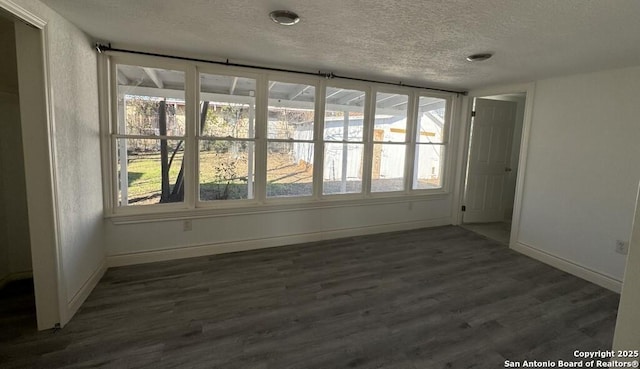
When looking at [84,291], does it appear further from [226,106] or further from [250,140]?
[226,106]

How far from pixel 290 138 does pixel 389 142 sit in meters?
1.53

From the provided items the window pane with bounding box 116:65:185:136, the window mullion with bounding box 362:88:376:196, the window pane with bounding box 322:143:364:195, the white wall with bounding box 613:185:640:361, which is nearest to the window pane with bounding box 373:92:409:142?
the window mullion with bounding box 362:88:376:196

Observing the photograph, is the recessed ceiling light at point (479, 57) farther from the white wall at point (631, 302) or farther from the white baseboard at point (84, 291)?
the white baseboard at point (84, 291)

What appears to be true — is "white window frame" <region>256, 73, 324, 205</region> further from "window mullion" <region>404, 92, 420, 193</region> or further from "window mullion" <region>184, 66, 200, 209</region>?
"window mullion" <region>404, 92, 420, 193</region>

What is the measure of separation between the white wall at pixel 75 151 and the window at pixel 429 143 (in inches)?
158

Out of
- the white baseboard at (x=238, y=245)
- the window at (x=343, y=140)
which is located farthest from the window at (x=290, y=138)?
the white baseboard at (x=238, y=245)

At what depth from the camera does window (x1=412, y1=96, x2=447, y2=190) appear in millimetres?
4628

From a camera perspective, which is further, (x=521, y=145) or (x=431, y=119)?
(x=431, y=119)

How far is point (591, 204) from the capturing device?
317 centimetres

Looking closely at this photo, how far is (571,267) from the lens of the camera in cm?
332

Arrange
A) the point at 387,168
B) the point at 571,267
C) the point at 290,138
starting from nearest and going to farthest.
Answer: the point at 571,267 → the point at 290,138 → the point at 387,168

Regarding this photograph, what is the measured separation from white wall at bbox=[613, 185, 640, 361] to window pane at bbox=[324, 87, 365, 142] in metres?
3.34

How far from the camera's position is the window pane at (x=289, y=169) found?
3.70 meters

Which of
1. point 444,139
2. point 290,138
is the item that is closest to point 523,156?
point 444,139
